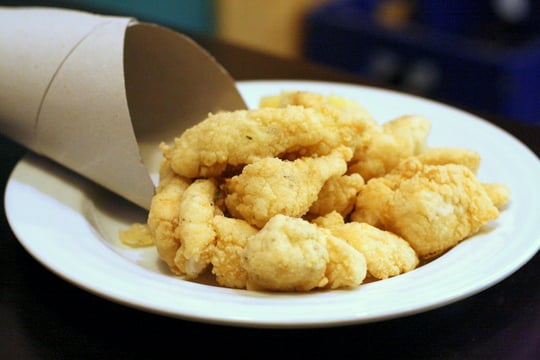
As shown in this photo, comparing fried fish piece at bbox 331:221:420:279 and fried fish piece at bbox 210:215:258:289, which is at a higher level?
fried fish piece at bbox 331:221:420:279

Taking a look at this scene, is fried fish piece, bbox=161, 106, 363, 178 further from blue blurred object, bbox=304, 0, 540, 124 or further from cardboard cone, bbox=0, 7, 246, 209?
blue blurred object, bbox=304, 0, 540, 124

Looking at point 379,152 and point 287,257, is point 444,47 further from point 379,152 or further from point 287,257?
point 287,257

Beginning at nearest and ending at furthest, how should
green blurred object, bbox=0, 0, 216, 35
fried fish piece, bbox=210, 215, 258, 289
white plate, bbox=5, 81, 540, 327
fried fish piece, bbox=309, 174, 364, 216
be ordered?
white plate, bbox=5, 81, 540, 327, fried fish piece, bbox=210, 215, 258, 289, fried fish piece, bbox=309, 174, 364, 216, green blurred object, bbox=0, 0, 216, 35

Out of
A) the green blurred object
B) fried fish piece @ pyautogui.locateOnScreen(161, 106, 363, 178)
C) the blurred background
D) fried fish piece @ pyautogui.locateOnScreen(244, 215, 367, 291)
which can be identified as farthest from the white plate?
the green blurred object

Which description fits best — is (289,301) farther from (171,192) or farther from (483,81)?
(483,81)

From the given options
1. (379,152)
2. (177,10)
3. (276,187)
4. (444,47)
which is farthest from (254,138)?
(177,10)

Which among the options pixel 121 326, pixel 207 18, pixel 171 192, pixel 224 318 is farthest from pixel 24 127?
pixel 207 18

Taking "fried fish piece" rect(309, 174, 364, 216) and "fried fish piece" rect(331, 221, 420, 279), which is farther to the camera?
"fried fish piece" rect(309, 174, 364, 216)
